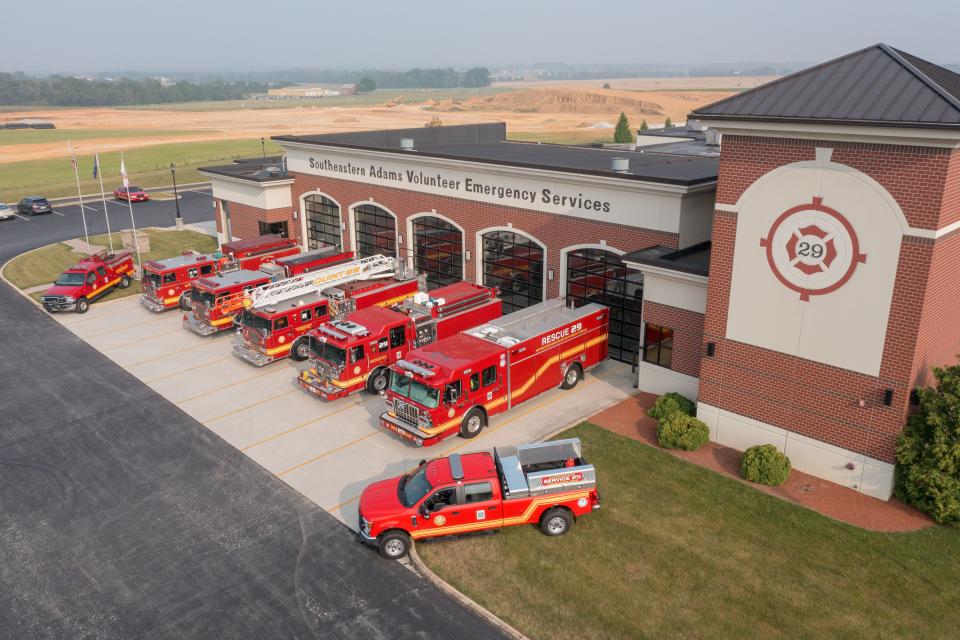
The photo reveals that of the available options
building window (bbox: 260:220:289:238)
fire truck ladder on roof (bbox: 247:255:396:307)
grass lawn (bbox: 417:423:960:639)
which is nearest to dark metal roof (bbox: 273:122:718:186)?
building window (bbox: 260:220:289:238)

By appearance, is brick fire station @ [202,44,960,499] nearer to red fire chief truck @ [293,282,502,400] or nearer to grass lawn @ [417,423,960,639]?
grass lawn @ [417,423,960,639]

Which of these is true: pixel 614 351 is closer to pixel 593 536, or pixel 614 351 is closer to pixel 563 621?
pixel 593 536

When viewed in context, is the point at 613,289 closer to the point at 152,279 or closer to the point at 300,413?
the point at 300,413

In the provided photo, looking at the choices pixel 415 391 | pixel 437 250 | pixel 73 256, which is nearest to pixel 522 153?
pixel 437 250

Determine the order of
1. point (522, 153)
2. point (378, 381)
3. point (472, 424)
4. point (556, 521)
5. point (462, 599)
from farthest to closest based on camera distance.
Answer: point (522, 153) → point (378, 381) → point (472, 424) → point (556, 521) → point (462, 599)

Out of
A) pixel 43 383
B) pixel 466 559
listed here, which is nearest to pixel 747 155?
pixel 466 559

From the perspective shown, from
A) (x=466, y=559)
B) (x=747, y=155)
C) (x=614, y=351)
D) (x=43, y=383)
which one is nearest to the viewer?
(x=466, y=559)
